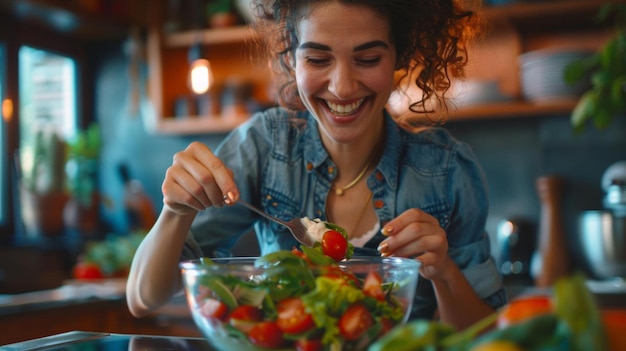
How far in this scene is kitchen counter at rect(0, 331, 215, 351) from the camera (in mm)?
897

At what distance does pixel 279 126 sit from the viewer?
1.45 m

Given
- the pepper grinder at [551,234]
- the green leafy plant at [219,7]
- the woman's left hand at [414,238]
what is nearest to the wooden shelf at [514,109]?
the pepper grinder at [551,234]

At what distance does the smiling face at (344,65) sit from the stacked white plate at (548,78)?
1.57 meters

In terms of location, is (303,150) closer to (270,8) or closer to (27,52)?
(270,8)

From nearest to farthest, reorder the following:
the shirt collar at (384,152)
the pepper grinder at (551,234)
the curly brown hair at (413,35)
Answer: the curly brown hair at (413,35)
the shirt collar at (384,152)
the pepper grinder at (551,234)

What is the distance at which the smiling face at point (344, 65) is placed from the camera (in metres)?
1.16

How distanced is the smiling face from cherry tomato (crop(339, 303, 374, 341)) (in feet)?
1.78

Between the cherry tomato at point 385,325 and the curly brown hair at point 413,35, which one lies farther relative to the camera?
the curly brown hair at point 413,35

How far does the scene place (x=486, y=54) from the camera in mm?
2889

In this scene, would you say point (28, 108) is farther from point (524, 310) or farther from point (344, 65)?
point (524, 310)

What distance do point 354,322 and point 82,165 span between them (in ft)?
9.45

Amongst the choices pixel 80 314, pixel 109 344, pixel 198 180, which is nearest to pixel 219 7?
pixel 80 314

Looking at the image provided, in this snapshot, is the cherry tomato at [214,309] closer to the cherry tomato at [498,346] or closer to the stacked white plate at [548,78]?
the cherry tomato at [498,346]

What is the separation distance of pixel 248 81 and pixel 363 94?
221 cm
